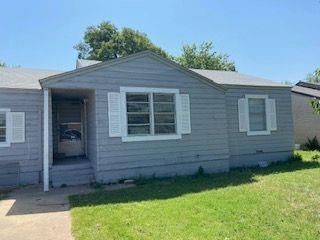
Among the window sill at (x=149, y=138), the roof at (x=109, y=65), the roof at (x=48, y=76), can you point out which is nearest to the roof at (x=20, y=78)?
the roof at (x=48, y=76)

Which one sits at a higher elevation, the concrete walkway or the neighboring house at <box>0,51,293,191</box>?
the neighboring house at <box>0,51,293,191</box>

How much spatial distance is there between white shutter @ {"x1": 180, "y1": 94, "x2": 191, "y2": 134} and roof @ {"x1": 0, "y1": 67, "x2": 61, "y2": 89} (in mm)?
4942

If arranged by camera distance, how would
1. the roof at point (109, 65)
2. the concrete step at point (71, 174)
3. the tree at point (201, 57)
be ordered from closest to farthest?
the roof at point (109, 65), the concrete step at point (71, 174), the tree at point (201, 57)

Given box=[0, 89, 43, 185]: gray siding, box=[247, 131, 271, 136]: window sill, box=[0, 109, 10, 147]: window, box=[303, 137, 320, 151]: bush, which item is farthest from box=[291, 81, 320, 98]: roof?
box=[0, 109, 10, 147]: window

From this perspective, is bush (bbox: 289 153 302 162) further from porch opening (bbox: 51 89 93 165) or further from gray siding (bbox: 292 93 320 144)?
porch opening (bbox: 51 89 93 165)

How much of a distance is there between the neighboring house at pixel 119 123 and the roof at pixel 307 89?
9.59 m

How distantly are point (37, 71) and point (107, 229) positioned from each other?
10855 millimetres

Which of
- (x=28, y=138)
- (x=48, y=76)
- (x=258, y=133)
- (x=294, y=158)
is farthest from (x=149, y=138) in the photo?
(x=294, y=158)

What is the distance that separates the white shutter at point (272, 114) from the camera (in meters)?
13.9

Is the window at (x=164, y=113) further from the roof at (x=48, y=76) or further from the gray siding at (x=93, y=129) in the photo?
the gray siding at (x=93, y=129)

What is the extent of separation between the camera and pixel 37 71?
1453 cm

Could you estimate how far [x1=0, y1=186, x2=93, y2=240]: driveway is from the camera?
5.60m

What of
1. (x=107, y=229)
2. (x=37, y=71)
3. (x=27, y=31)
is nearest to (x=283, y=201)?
(x=107, y=229)

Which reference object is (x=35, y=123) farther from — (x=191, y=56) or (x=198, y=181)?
(x=191, y=56)
